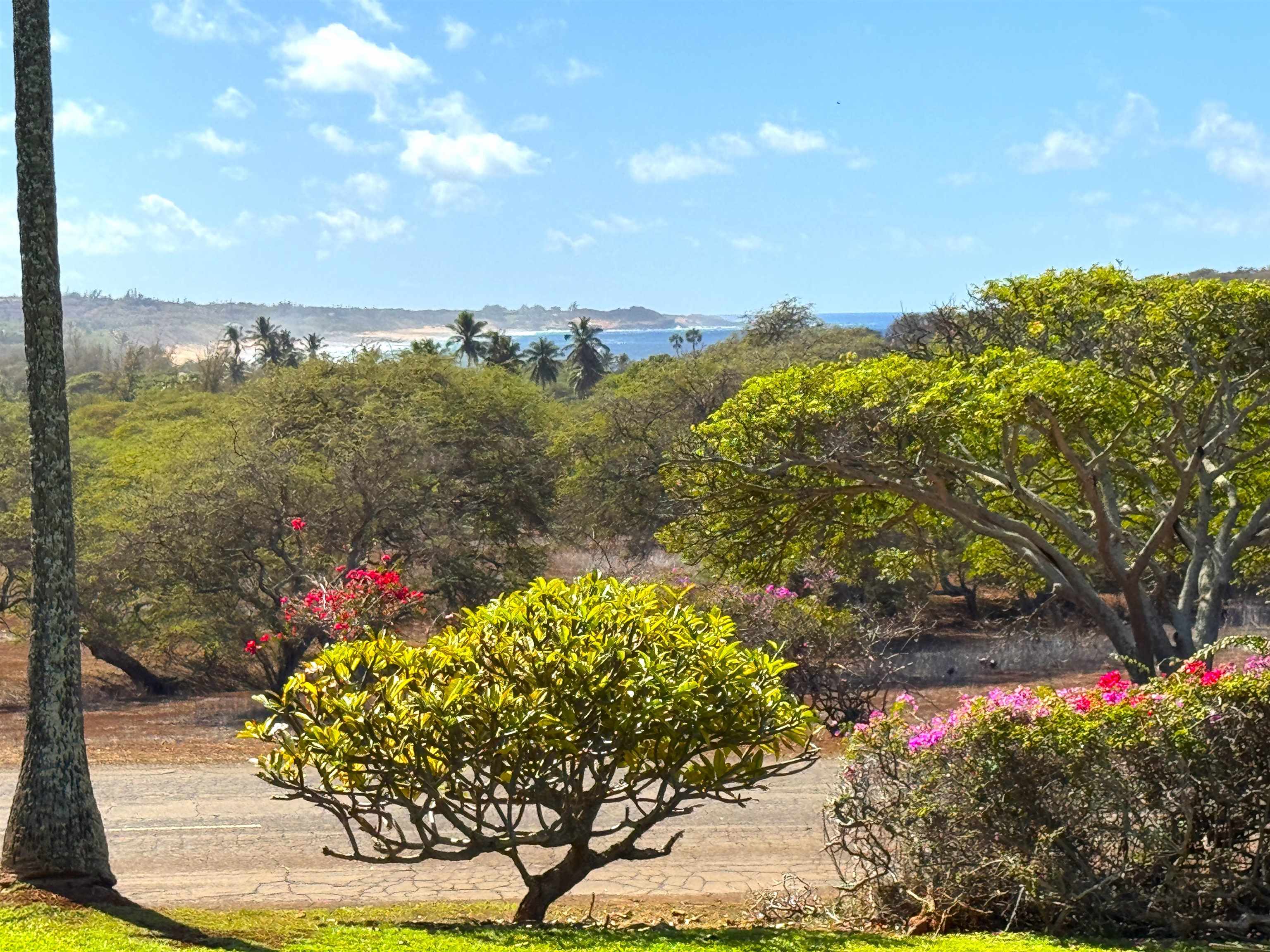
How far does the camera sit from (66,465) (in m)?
10.5

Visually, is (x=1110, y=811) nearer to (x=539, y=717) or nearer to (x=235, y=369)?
(x=539, y=717)

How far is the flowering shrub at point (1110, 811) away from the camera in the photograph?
30.6 ft

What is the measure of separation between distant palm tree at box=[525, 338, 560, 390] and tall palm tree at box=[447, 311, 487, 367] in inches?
302

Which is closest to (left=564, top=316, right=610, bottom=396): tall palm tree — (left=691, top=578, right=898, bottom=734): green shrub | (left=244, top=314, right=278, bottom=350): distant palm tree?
(left=244, top=314, right=278, bottom=350): distant palm tree

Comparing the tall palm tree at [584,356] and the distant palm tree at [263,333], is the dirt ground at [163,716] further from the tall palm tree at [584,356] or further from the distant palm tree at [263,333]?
the distant palm tree at [263,333]

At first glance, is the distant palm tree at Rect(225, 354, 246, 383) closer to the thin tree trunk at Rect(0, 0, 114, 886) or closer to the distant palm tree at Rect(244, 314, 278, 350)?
the distant palm tree at Rect(244, 314, 278, 350)

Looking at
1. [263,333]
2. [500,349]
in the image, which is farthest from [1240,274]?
[263,333]

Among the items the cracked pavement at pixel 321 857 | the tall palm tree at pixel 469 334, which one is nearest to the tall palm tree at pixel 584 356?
the tall palm tree at pixel 469 334

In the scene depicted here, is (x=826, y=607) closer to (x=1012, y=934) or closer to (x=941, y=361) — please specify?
(x=941, y=361)

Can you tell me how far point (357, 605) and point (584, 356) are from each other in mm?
74895

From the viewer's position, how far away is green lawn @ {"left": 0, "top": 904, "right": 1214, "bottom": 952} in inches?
330

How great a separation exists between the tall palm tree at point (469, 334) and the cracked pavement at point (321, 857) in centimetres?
6210

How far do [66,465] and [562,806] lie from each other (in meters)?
5.22

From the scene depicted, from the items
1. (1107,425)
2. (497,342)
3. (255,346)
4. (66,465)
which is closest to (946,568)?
(1107,425)
